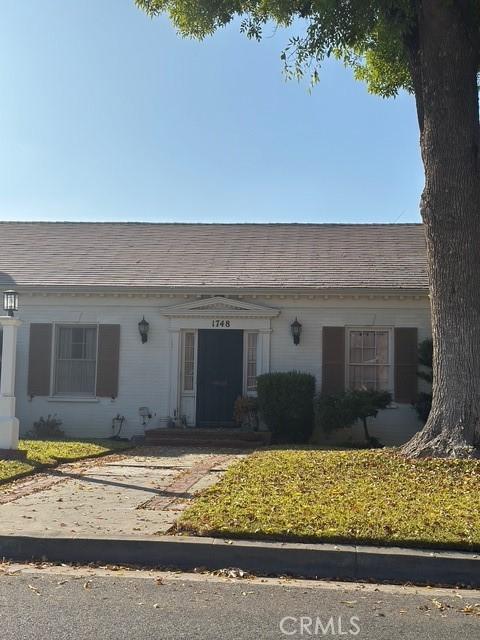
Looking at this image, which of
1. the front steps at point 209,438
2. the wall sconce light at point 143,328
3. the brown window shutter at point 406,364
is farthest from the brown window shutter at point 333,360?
the wall sconce light at point 143,328

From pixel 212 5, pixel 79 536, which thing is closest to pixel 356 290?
pixel 212 5

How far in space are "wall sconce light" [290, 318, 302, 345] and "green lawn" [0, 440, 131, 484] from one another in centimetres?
411

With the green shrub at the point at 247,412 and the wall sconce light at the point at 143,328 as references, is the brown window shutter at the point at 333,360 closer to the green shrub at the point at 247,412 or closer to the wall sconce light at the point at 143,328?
the green shrub at the point at 247,412

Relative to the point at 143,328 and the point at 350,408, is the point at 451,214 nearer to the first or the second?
the point at 350,408

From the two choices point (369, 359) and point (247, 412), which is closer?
point (247, 412)

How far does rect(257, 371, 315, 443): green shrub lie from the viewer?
14430 millimetres

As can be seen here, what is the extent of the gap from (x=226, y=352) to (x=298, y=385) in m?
1.98

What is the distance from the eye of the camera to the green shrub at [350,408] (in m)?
14.2

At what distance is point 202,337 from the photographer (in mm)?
15695

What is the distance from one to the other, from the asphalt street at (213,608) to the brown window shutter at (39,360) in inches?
409

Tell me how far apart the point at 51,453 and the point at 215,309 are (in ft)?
17.2

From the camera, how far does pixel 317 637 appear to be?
438cm

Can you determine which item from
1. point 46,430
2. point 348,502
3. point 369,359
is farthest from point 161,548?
point 369,359

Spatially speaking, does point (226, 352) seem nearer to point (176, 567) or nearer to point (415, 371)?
point (415, 371)
